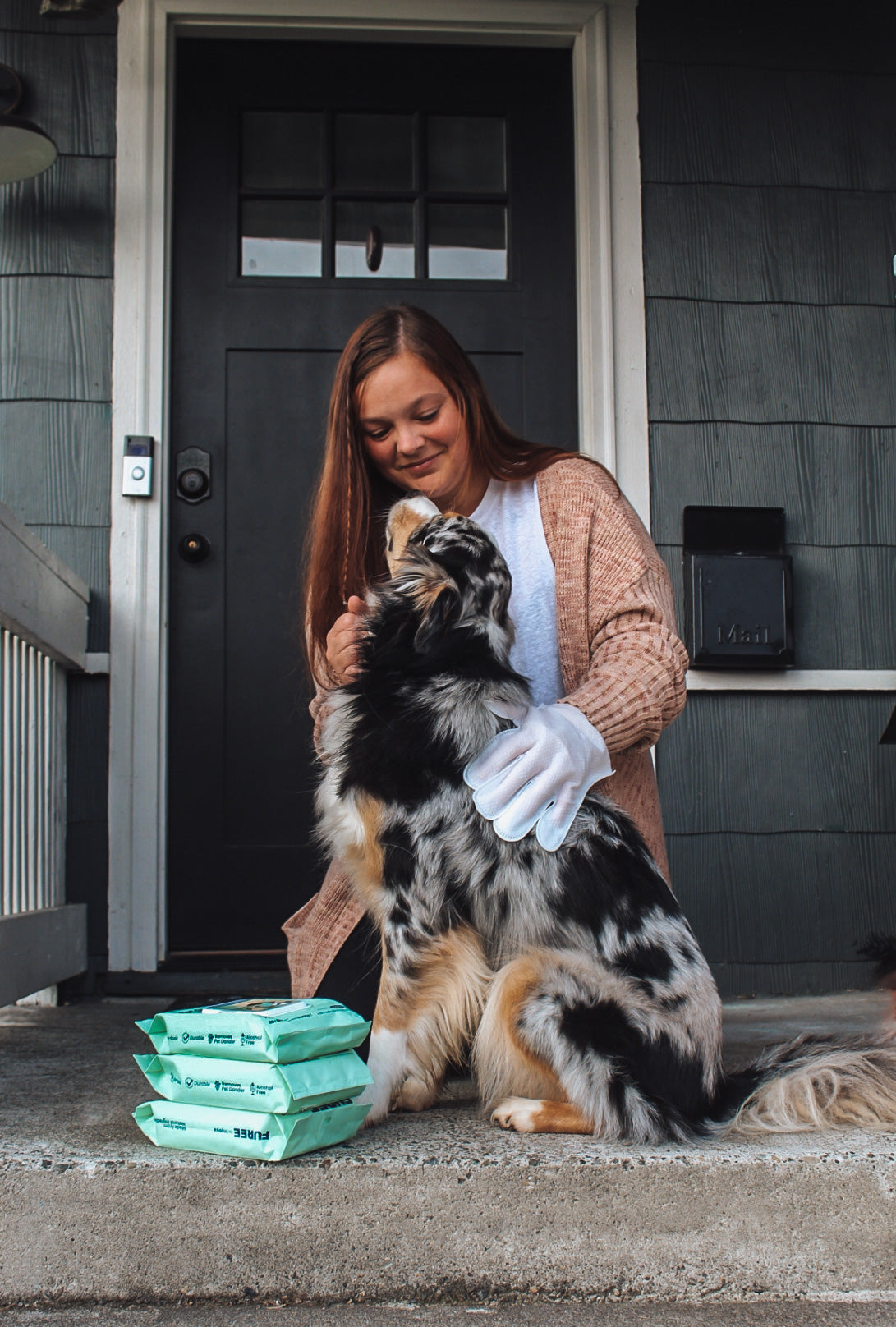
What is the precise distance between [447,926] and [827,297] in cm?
296

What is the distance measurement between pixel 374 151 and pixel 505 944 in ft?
10.3

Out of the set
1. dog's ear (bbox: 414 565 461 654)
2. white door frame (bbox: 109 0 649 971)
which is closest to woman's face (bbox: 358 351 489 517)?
dog's ear (bbox: 414 565 461 654)

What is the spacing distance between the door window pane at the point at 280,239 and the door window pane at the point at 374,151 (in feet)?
0.61

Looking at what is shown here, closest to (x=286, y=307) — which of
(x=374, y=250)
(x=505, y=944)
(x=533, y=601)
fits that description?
(x=374, y=250)

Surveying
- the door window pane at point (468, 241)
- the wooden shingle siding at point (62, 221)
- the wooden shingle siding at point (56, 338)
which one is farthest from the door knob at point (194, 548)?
the door window pane at point (468, 241)

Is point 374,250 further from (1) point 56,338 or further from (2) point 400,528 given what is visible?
(2) point 400,528

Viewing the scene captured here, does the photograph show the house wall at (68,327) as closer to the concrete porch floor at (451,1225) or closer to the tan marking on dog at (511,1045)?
the concrete porch floor at (451,1225)

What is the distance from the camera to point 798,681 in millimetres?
3582

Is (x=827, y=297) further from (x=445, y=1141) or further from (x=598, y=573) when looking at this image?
(x=445, y=1141)

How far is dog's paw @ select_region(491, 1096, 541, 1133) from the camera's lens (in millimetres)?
1784

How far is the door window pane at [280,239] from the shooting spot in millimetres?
3781

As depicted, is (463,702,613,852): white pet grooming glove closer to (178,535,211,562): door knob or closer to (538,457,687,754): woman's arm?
(538,457,687,754): woman's arm

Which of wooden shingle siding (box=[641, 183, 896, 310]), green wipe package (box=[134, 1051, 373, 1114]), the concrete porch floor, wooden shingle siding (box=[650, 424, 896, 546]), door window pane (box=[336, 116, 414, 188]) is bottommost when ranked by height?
the concrete porch floor

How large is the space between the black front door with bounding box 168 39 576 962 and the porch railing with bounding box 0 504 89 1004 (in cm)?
38
